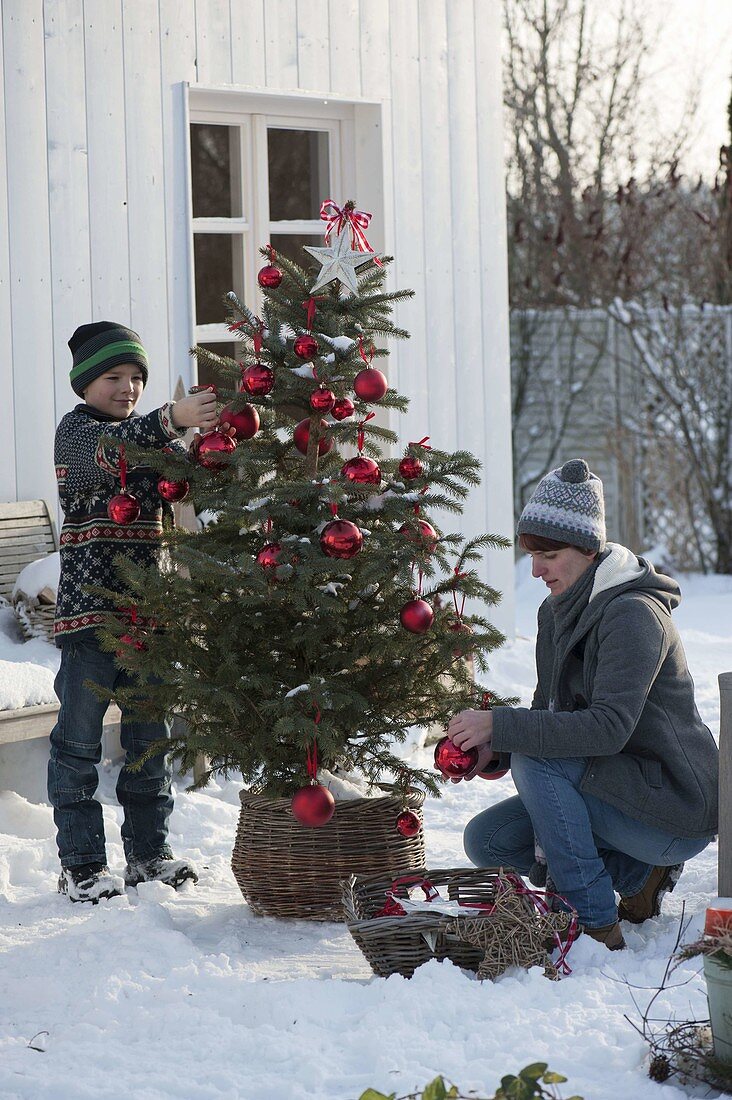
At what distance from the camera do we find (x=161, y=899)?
4375 millimetres

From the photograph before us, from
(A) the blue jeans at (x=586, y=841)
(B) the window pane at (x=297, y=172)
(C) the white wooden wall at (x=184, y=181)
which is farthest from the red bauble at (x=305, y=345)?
(B) the window pane at (x=297, y=172)

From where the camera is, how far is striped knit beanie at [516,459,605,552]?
3801 millimetres

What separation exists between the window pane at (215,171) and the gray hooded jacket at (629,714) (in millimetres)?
3623

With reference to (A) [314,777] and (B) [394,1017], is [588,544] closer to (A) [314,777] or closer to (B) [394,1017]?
(A) [314,777]

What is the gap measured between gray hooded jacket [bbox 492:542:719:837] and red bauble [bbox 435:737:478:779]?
4.1 inches

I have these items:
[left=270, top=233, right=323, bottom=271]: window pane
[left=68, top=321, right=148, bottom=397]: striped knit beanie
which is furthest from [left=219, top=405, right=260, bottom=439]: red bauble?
[left=270, top=233, right=323, bottom=271]: window pane

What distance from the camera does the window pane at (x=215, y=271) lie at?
22.5 feet

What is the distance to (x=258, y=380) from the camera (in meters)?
4.09

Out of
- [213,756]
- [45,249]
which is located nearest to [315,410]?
[213,756]

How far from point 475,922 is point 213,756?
3.36ft

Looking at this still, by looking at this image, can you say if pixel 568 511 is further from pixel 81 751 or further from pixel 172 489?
pixel 81 751

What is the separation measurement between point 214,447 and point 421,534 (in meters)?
0.63

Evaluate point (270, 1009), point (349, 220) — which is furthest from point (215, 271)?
point (270, 1009)

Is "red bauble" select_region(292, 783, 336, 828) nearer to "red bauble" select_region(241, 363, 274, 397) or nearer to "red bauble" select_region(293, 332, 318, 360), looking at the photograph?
"red bauble" select_region(241, 363, 274, 397)
